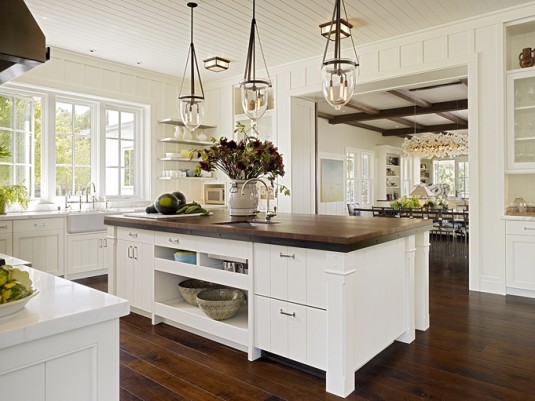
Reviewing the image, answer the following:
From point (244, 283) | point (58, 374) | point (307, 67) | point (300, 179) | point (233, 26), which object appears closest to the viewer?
point (58, 374)

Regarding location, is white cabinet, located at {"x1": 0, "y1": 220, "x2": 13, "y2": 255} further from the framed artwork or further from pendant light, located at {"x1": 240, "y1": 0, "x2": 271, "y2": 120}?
the framed artwork

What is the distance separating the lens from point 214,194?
696 cm

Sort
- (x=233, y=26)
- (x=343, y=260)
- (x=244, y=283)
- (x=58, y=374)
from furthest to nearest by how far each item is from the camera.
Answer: (x=233, y=26) → (x=244, y=283) → (x=343, y=260) → (x=58, y=374)

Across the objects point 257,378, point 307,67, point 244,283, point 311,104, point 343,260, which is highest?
point 307,67

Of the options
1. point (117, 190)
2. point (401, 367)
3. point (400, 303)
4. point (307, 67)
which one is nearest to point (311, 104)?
point (307, 67)

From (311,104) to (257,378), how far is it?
467 cm

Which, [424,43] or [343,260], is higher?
[424,43]

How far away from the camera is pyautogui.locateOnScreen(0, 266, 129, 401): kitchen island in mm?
980

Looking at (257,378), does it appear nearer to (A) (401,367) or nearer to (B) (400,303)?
(A) (401,367)

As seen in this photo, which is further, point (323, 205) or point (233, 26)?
point (323, 205)

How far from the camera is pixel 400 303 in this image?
2.80m

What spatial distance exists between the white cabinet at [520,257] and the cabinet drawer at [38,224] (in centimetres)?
498

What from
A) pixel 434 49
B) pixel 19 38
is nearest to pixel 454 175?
Answer: pixel 434 49

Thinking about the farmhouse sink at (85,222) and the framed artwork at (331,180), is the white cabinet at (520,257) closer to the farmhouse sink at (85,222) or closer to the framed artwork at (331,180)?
the farmhouse sink at (85,222)
